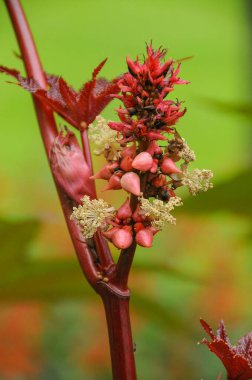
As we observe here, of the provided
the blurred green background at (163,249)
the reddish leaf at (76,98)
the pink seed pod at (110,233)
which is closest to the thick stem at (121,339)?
the pink seed pod at (110,233)

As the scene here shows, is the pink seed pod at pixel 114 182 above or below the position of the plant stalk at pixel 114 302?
above

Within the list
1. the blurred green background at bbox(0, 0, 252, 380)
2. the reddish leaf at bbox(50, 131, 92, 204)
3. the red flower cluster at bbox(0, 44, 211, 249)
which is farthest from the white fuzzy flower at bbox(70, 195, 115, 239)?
the blurred green background at bbox(0, 0, 252, 380)

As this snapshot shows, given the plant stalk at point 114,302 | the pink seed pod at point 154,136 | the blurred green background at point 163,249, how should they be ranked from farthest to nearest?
the blurred green background at point 163,249 → the plant stalk at point 114,302 → the pink seed pod at point 154,136

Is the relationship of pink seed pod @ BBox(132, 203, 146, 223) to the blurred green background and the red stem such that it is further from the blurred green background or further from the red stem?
the blurred green background

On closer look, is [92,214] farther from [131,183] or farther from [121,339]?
[121,339]

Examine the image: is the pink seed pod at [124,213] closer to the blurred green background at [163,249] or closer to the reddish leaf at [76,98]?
the reddish leaf at [76,98]

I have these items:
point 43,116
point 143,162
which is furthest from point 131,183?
point 43,116

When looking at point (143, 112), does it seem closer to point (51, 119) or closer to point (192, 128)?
point (51, 119)
